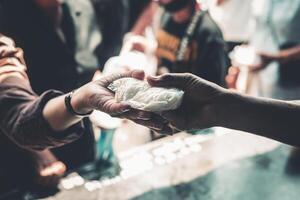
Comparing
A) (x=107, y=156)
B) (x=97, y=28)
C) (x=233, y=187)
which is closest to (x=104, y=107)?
(x=107, y=156)

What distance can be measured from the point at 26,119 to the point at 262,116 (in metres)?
0.91

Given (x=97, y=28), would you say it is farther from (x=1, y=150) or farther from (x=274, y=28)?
(x=274, y=28)

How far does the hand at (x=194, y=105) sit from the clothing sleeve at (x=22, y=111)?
1.32ft

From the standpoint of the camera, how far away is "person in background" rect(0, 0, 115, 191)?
6.54 feet

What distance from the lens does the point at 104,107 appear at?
1341 millimetres

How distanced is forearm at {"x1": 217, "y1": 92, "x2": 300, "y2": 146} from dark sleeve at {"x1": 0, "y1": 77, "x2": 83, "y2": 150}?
1.96ft

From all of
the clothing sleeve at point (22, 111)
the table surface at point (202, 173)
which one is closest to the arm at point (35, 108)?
the clothing sleeve at point (22, 111)

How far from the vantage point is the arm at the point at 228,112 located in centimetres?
143

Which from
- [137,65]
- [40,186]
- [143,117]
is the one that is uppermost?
[143,117]

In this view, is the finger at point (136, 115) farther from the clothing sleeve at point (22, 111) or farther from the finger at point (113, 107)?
the clothing sleeve at point (22, 111)

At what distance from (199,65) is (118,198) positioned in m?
1.35

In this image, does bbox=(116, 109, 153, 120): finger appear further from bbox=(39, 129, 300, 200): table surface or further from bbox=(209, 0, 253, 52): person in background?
bbox=(209, 0, 253, 52): person in background

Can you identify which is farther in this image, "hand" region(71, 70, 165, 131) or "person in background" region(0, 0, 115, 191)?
"person in background" region(0, 0, 115, 191)

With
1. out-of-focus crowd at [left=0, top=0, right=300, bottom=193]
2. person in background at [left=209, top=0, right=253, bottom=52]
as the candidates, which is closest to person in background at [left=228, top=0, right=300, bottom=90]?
out-of-focus crowd at [left=0, top=0, right=300, bottom=193]
